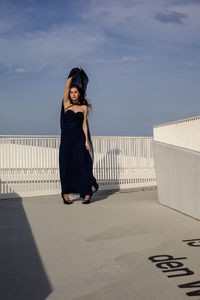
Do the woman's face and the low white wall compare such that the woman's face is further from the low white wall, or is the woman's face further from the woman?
the low white wall

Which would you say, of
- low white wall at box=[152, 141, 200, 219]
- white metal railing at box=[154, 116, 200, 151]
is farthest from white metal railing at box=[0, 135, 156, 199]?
low white wall at box=[152, 141, 200, 219]

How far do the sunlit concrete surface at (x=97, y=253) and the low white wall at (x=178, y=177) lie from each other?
200 millimetres

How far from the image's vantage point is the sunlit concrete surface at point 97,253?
3.48m

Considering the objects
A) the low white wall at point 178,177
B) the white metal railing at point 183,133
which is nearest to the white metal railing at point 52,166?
the white metal railing at point 183,133

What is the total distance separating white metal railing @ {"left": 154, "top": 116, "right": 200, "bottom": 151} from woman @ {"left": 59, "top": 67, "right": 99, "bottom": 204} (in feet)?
12.0

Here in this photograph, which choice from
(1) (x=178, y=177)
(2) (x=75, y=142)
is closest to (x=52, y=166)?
(2) (x=75, y=142)

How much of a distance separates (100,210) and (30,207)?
1.78 metres

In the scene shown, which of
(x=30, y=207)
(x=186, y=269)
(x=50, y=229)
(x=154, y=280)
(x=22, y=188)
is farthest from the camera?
(x=22, y=188)

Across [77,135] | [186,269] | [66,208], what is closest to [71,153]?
[77,135]

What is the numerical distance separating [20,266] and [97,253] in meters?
0.88

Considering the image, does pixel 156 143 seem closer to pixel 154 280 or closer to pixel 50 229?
pixel 50 229

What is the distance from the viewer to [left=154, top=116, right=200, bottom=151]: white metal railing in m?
12.2

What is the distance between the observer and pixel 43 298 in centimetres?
331

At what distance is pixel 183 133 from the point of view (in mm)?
13023
